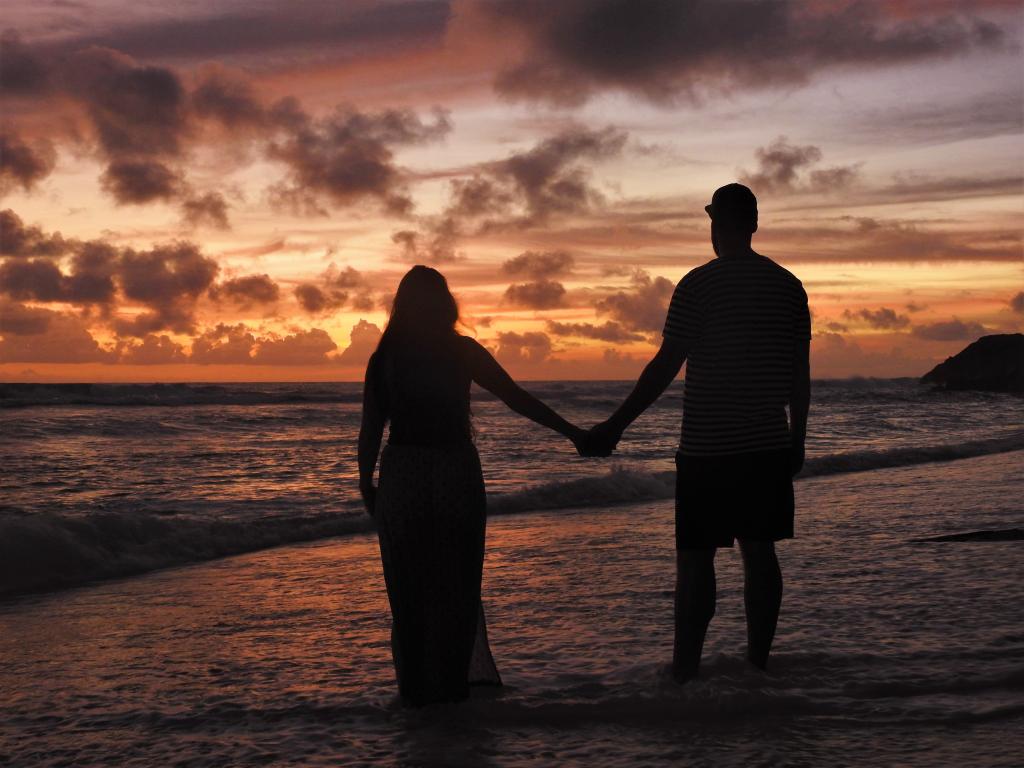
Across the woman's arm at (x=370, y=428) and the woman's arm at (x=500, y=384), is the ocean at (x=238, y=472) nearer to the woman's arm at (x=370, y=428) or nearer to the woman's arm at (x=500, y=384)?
the woman's arm at (x=370, y=428)

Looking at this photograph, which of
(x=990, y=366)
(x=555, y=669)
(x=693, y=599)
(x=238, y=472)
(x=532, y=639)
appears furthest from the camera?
(x=990, y=366)

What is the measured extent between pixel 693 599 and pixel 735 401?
85 cm

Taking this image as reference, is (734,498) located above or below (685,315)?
below

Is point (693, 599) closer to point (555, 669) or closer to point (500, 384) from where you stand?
point (555, 669)

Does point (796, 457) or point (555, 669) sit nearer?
point (796, 457)

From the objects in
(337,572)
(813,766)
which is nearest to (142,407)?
(337,572)

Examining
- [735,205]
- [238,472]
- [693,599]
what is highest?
[735,205]

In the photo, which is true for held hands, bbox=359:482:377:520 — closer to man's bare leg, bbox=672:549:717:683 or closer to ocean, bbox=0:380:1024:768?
ocean, bbox=0:380:1024:768

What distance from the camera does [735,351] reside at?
3887 millimetres

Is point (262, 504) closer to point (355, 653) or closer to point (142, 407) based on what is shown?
point (355, 653)

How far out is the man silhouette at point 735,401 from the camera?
388 centimetres

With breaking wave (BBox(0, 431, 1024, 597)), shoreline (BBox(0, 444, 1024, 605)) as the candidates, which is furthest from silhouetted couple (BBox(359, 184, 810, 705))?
breaking wave (BBox(0, 431, 1024, 597))

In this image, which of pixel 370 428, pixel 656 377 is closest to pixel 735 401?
pixel 656 377

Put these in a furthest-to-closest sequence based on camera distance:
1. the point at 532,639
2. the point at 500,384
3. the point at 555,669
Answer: the point at 532,639, the point at 555,669, the point at 500,384
